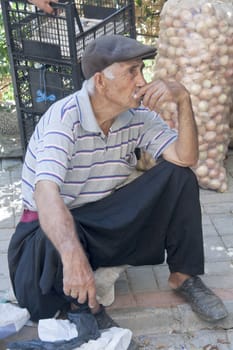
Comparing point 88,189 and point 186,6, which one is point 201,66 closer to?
point 186,6

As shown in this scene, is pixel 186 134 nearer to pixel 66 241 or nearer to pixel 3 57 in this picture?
pixel 66 241

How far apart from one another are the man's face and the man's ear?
0.05ft

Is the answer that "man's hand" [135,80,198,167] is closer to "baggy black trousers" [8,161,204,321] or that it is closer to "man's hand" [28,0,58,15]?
"baggy black trousers" [8,161,204,321]

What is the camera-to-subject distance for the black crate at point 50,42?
3.77m

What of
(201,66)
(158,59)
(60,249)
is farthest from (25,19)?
(60,249)

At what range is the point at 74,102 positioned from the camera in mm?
2439

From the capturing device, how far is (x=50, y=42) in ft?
12.7

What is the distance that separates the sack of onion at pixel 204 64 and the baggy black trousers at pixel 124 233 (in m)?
1.31

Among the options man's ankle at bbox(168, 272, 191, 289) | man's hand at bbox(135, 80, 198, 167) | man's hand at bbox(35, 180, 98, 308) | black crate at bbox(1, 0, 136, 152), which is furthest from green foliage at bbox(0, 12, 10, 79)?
man's hand at bbox(35, 180, 98, 308)

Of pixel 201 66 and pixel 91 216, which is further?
pixel 201 66

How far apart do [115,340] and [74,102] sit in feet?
3.06

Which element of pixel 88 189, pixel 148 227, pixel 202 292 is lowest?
pixel 202 292

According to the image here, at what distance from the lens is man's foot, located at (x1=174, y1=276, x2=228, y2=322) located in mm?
2627

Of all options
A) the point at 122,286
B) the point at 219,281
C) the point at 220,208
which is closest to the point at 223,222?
the point at 220,208
